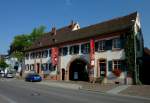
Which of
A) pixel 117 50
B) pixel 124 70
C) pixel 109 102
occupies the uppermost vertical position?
pixel 117 50

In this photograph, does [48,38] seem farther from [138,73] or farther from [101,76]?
[138,73]

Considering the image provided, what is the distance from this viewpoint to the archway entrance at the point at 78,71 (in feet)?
156

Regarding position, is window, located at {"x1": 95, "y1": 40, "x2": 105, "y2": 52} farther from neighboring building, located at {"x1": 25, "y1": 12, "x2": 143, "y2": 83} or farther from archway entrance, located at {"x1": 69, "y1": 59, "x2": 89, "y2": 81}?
archway entrance, located at {"x1": 69, "y1": 59, "x2": 89, "y2": 81}

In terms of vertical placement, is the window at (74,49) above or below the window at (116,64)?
above

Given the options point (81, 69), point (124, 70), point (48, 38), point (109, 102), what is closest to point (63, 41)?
point (81, 69)

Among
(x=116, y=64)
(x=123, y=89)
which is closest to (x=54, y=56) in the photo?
(x=116, y=64)

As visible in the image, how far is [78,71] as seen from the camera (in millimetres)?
50000

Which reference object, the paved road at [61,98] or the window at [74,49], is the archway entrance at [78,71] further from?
the paved road at [61,98]

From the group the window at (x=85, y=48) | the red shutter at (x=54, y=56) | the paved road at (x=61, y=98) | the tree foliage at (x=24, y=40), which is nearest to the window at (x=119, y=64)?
the window at (x=85, y=48)

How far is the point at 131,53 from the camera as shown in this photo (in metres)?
37.4

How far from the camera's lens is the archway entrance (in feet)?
156

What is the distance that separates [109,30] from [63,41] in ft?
40.8

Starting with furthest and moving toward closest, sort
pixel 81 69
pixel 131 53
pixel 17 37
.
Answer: pixel 17 37
pixel 81 69
pixel 131 53

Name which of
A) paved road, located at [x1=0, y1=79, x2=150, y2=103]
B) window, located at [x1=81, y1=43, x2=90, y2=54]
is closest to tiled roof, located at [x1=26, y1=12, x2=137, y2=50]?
window, located at [x1=81, y1=43, x2=90, y2=54]
